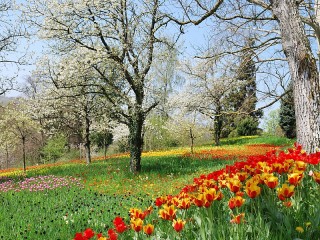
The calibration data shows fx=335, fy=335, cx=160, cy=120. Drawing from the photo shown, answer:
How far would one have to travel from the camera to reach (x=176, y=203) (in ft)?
10.7

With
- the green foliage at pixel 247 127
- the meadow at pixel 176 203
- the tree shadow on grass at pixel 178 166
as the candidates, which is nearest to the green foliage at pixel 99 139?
the green foliage at pixel 247 127

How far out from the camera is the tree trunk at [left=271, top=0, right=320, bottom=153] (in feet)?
19.1

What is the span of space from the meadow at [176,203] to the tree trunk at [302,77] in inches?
16.9

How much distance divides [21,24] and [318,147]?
11.8 m

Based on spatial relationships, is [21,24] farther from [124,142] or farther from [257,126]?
[257,126]

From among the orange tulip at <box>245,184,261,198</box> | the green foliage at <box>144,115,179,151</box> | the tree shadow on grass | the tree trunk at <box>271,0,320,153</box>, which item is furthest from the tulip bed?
the green foliage at <box>144,115,179,151</box>

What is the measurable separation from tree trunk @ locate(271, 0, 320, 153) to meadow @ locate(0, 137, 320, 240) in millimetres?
429

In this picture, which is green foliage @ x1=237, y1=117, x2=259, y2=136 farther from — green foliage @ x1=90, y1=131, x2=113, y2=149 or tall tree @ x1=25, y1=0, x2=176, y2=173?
tall tree @ x1=25, y1=0, x2=176, y2=173

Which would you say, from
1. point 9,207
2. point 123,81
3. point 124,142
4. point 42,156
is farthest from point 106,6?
point 42,156

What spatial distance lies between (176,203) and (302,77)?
386 cm

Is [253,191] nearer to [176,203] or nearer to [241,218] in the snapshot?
[241,218]

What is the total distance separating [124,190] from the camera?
996 centimetres

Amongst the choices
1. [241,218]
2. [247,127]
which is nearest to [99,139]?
[247,127]

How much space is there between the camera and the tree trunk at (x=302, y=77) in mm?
5832
